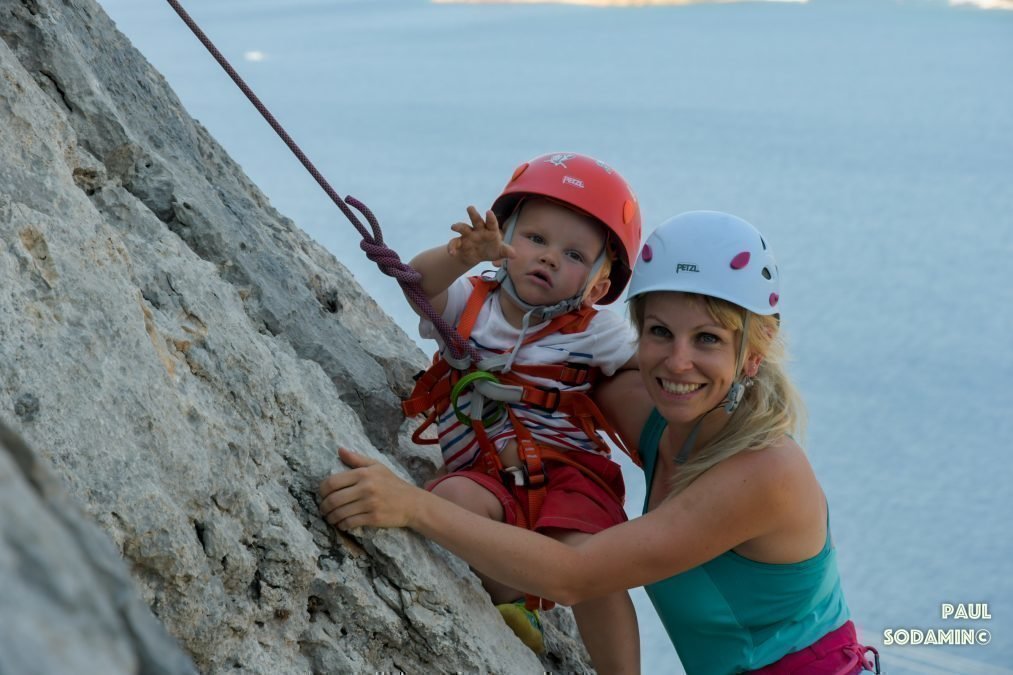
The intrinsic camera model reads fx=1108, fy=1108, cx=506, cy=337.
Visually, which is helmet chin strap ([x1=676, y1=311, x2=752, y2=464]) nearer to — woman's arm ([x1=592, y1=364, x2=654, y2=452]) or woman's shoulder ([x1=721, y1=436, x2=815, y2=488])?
woman's shoulder ([x1=721, y1=436, x2=815, y2=488])

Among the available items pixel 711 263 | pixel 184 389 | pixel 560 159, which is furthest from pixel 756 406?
pixel 184 389

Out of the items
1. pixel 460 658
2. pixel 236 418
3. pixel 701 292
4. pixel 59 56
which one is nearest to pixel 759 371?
pixel 701 292

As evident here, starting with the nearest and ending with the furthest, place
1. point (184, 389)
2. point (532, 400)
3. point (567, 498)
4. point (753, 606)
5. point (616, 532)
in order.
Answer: point (184, 389) → point (616, 532) → point (753, 606) → point (567, 498) → point (532, 400)

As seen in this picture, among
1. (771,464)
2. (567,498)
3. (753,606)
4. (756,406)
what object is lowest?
(753,606)

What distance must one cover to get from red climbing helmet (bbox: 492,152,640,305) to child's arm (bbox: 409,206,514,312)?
Answer: 25cm

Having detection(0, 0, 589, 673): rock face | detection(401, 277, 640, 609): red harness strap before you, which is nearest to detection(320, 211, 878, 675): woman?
detection(0, 0, 589, 673): rock face

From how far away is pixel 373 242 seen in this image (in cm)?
233

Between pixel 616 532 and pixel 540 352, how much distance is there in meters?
0.57

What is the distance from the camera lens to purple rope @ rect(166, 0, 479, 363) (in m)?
2.25

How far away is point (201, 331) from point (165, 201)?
0.49m

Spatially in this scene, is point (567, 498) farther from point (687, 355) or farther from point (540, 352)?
point (687, 355)

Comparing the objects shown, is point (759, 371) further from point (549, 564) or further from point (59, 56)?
point (59, 56)

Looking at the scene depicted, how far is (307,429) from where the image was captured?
78.2 inches

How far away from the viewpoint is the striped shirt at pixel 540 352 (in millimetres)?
2457
